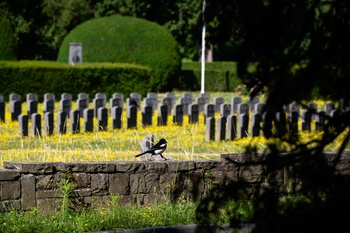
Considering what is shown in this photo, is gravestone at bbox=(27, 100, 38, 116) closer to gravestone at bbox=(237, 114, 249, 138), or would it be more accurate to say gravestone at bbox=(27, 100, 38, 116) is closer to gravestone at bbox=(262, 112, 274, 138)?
gravestone at bbox=(237, 114, 249, 138)

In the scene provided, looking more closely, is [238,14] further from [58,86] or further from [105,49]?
[105,49]

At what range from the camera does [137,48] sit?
33.0 m

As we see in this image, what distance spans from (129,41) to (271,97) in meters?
28.3

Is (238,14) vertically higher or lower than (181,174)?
higher

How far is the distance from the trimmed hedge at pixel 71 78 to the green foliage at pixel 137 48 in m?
2.66

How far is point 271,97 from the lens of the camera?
198 inches

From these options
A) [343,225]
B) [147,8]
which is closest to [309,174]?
[343,225]

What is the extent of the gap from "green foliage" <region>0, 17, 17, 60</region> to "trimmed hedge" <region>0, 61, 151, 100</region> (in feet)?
6.34

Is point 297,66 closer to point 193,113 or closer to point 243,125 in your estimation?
point 243,125

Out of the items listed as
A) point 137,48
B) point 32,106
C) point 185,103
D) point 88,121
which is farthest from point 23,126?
point 137,48

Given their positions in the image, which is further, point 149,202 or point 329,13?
point 149,202

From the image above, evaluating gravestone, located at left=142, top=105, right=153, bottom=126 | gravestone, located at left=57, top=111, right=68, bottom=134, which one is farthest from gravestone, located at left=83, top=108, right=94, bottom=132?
gravestone, located at left=142, top=105, right=153, bottom=126

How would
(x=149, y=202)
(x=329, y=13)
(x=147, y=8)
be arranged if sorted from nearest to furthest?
(x=329, y=13)
(x=149, y=202)
(x=147, y=8)

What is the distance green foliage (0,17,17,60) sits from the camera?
29683 millimetres
